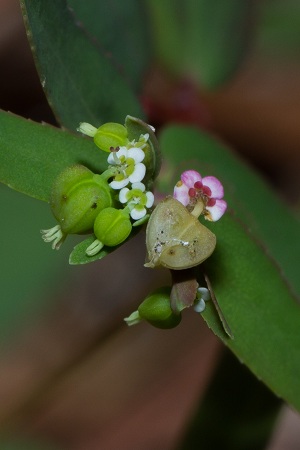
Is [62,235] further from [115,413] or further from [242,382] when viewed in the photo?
[115,413]

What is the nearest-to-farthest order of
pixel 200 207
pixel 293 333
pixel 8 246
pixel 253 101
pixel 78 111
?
pixel 200 207
pixel 293 333
pixel 78 111
pixel 8 246
pixel 253 101

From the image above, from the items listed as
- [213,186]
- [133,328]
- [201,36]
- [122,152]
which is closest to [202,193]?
[213,186]

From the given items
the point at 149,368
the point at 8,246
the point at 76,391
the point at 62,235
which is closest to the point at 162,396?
the point at 149,368

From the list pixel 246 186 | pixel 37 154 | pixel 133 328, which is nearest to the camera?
pixel 37 154

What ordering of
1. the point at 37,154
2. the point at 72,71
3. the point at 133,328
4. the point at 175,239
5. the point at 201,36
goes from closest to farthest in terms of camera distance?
the point at 175,239 → the point at 37,154 → the point at 72,71 → the point at 201,36 → the point at 133,328

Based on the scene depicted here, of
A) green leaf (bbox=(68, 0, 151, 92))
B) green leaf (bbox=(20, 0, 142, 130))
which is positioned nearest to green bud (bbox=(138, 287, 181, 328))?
green leaf (bbox=(20, 0, 142, 130))

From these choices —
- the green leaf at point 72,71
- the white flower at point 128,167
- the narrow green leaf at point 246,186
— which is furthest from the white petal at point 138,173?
the narrow green leaf at point 246,186

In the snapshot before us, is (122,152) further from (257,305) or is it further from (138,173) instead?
(257,305)
